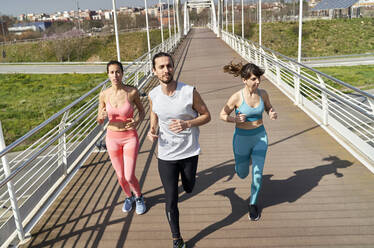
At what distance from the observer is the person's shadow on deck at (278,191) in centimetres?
336

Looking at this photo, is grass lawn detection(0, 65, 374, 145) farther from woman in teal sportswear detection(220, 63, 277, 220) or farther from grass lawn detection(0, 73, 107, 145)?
woman in teal sportswear detection(220, 63, 277, 220)

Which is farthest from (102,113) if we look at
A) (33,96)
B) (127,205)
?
(33,96)

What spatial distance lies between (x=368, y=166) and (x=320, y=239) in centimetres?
181

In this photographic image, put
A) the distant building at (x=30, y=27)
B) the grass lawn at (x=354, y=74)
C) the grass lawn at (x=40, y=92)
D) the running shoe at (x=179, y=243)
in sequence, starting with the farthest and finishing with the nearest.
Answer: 1. the distant building at (x=30, y=27)
2. the grass lawn at (x=354, y=74)
3. the grass lawn at (x=40, y=92)
4. the running shoe at (x=179, y=243)

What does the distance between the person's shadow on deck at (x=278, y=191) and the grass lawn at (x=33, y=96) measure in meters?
24.0

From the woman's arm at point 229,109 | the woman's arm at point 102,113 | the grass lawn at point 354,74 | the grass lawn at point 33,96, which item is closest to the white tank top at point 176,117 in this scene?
the woman's arm at point 229,109

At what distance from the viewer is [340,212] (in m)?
3.46

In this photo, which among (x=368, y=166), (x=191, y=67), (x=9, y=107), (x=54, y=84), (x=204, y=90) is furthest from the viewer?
(x=54, y=84)

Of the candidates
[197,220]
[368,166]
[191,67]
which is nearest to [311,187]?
[368,166]

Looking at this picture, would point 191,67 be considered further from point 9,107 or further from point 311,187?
point 9,107

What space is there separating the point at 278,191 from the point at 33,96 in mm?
38838

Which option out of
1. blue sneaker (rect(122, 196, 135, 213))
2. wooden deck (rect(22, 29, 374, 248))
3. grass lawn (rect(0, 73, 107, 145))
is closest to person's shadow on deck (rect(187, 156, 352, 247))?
wooden deck (rect(22, 29, 374, 248))

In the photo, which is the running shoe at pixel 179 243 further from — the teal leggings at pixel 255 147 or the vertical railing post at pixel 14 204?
the vertical railing post at pixel 14 204

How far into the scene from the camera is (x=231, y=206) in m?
3.67
